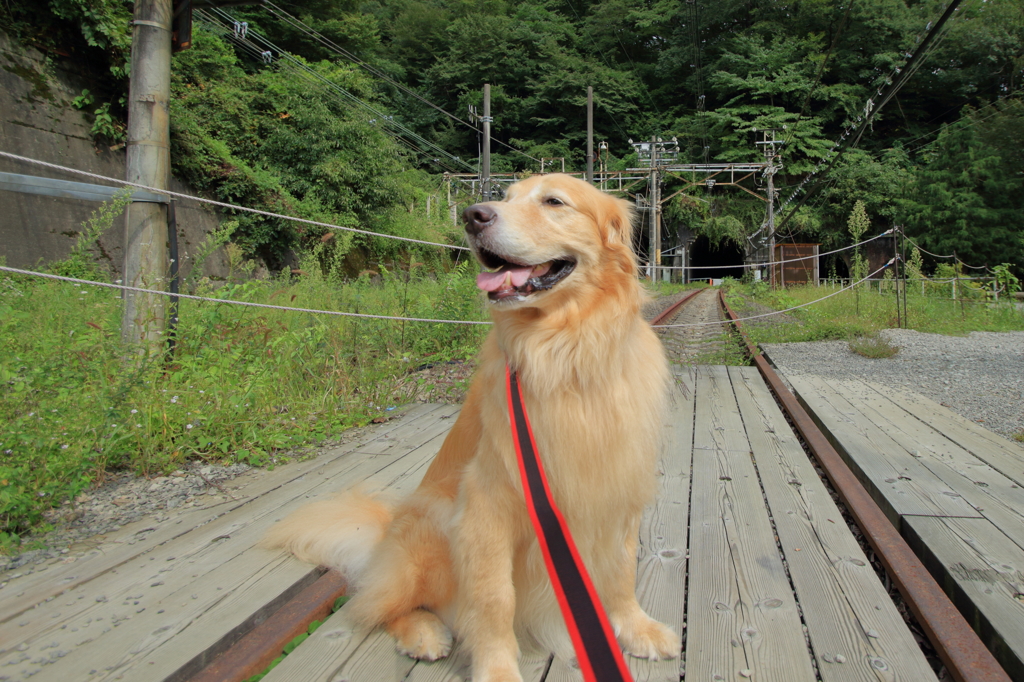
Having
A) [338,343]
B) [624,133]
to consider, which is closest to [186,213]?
[338,343]

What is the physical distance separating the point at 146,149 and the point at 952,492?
4947 mm

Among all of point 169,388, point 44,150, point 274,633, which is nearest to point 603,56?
point 44,150

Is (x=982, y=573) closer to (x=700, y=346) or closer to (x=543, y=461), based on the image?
(x=543, y=461)

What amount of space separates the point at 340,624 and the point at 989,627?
1.91m

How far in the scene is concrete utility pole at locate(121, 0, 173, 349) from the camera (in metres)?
3.56

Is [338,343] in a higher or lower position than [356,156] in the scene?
lower

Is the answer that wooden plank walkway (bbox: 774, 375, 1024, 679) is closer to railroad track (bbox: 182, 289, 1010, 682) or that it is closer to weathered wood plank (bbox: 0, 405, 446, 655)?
railroad track (bbox: 182, 289, 1010, 682)

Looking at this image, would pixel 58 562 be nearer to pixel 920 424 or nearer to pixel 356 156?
pixel 920 424

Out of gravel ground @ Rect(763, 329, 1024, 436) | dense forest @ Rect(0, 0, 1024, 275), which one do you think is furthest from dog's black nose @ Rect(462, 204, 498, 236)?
dense forest @ Rect(0, 0, 1024, 275)

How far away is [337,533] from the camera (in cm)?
203

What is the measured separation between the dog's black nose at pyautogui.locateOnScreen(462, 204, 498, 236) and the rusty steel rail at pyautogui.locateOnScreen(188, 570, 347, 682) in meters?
1.29

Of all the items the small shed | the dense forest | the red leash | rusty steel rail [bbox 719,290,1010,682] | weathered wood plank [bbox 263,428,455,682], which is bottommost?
weathered wood plank [bbox 263,428,455,682]

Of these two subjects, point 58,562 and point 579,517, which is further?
point 58,562

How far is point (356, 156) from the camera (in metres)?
15.8
